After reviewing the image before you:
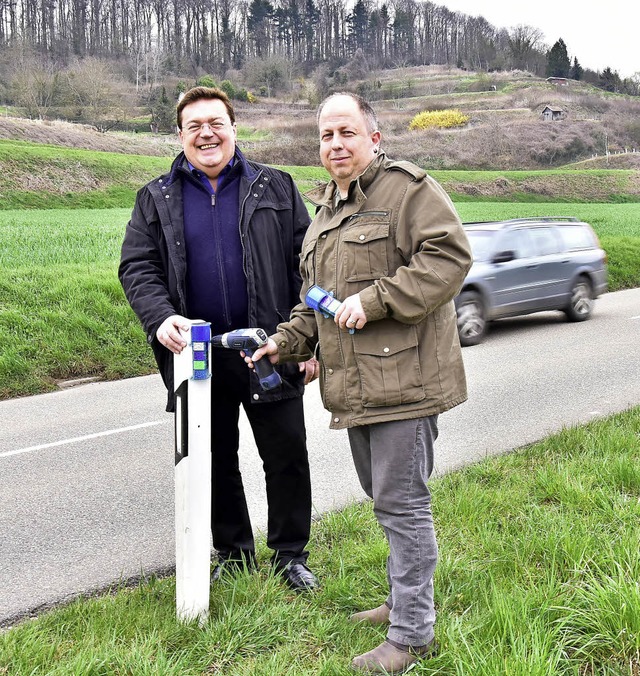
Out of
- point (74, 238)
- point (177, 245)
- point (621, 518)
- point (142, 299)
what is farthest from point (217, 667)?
point (74, 238)

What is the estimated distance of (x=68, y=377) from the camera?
8.70m

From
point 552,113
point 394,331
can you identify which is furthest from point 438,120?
point 394,331

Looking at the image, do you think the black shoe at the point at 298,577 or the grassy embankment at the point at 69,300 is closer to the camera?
Answer: the black shoe at the point at 298,577

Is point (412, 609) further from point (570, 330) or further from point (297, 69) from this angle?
point (297, 69)

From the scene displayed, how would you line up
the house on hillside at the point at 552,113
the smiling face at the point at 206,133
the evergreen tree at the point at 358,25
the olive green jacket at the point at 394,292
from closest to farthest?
the olive green jacket at the point at 394,292
the smiling face at the point at 206,133
the house on hillside at the point at 552,113
the evergreen tree at the point at 358,25

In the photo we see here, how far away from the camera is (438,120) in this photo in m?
65.8

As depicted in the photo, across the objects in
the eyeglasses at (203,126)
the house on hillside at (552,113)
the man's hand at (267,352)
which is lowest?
the man's hand at (267,352)

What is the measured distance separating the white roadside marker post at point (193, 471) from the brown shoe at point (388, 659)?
0.69 metres

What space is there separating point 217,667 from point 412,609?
695mm

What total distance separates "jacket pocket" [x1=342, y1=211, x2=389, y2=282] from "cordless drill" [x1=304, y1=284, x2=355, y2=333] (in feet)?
0.30

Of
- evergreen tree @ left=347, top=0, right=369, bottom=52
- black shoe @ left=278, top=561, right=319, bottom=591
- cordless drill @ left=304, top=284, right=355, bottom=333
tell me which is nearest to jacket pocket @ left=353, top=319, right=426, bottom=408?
cordless drill @ left=304, top=284, right=355, bottom=333

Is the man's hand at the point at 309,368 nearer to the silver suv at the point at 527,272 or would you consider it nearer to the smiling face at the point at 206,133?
the smiling face at the point at 206,133

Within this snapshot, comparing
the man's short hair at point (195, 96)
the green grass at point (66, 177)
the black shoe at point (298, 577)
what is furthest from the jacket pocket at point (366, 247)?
the green grass at point (66, 177)

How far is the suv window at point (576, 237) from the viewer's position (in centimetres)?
1206
